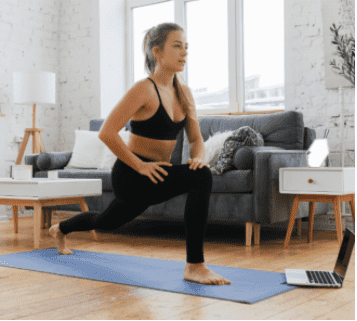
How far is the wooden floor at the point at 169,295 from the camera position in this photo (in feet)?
5.40

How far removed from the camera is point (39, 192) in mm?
3070

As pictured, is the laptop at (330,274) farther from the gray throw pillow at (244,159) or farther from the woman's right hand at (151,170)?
the gray throw pillow at (244,159)

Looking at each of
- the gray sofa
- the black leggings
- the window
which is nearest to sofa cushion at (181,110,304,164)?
the gray sofa

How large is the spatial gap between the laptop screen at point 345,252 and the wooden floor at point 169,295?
51 mm

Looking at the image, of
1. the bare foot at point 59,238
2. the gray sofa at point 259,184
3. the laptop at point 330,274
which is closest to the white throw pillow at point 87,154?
the gray sofa at point 259,184

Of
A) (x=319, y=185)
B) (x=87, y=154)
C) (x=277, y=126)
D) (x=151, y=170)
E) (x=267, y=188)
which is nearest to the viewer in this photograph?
(x=151, y=170)

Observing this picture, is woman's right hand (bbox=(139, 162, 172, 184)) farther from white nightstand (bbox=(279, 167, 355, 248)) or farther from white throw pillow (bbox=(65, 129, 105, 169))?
white throw pillow (bbox=(65, 129, 105, 169))

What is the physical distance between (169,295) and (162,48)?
3.22 ft

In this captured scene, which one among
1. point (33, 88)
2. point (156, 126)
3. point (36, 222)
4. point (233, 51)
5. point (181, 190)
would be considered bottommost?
point (36, 222)

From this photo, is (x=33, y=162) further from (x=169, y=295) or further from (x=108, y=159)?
(x=169, y=295)

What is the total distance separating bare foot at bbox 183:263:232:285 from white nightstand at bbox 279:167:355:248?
3.83ft

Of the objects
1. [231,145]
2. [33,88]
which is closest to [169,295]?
[231,145]

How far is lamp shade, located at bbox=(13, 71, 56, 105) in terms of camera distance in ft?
15.9

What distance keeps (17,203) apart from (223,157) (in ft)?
4.38
